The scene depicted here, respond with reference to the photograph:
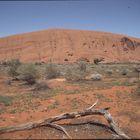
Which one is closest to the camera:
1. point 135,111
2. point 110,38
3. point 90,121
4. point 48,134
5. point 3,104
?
point 48,134

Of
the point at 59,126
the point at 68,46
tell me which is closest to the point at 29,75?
the point at 59,126

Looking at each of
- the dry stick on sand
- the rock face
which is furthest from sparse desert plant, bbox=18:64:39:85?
the rock face

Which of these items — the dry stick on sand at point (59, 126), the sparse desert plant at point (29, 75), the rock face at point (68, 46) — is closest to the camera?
the dry stick on sand at point (59, 126)

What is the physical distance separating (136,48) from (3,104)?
232 ft

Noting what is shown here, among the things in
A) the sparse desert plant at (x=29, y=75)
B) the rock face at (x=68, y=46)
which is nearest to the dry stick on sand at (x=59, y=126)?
the sparse desert plant at (x=29, y=75)

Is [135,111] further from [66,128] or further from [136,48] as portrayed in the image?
[136,48]

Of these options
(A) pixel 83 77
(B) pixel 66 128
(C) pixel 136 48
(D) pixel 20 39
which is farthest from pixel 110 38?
(B) pixel 66 128

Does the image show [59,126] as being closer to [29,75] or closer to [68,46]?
[29,75]

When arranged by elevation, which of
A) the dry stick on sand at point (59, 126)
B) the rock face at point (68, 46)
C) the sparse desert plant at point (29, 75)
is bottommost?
the dry stick on sand at point (59, 126)

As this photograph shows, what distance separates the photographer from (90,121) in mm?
9359

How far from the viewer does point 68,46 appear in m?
71.8

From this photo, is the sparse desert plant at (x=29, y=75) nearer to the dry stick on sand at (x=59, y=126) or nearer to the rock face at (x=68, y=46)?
the dry stick on sand at (x=59, y=126)

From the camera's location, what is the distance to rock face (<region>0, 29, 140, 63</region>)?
2594 inches

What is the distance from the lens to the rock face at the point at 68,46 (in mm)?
65875
